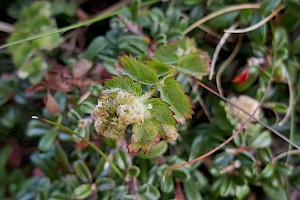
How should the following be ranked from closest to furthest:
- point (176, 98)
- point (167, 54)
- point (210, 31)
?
point (176, 98), point (167, 54), point (210, 31)

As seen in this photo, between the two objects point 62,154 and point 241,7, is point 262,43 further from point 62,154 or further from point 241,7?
point 62,154

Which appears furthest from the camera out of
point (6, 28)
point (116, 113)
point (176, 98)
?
point (6, 28)

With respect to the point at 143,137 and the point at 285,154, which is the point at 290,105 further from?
the point at 143,137

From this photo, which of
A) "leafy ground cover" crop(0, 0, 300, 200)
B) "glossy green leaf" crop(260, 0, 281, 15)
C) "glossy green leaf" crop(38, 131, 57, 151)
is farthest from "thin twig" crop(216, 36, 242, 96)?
"glossy green leaf" crop(38, 131, 57, 151)

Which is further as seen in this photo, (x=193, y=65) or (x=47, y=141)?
(x=47, y=141)

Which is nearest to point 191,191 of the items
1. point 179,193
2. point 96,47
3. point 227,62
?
point 179,193

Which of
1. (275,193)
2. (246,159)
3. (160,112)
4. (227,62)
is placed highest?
(160,112)

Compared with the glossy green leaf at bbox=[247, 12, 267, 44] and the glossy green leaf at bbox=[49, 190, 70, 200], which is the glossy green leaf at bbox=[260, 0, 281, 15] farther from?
the glossy green leaf at bbox=[49, 190, 70, 200]
